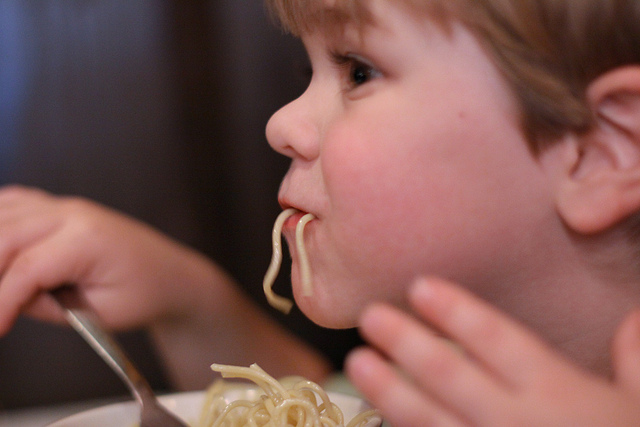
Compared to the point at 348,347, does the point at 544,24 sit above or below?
above

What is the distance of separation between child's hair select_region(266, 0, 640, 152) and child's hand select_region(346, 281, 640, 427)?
194 mm

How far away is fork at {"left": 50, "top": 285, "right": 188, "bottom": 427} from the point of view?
576 millimetres

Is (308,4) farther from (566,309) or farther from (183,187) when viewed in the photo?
(183,187)

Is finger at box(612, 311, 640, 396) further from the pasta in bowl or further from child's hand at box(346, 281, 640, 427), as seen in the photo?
the pasta in bowl

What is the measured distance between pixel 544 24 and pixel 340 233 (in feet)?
0.76

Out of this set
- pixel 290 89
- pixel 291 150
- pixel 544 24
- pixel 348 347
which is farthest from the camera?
pixel 348 347

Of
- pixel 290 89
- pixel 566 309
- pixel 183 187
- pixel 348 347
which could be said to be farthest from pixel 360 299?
pixel 183 187

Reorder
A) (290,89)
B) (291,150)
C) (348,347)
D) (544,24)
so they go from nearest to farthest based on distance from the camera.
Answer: (544,24) → (291,150) → (290,89) → (348,347)

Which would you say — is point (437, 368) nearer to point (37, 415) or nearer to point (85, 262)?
point (85, 262)

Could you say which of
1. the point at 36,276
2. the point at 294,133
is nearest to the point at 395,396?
the point at 294,133

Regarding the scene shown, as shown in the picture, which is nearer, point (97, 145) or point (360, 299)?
point (360, 299)

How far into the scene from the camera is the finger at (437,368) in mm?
339

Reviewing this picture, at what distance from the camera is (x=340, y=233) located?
519mm

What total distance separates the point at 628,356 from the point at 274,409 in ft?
0.97
